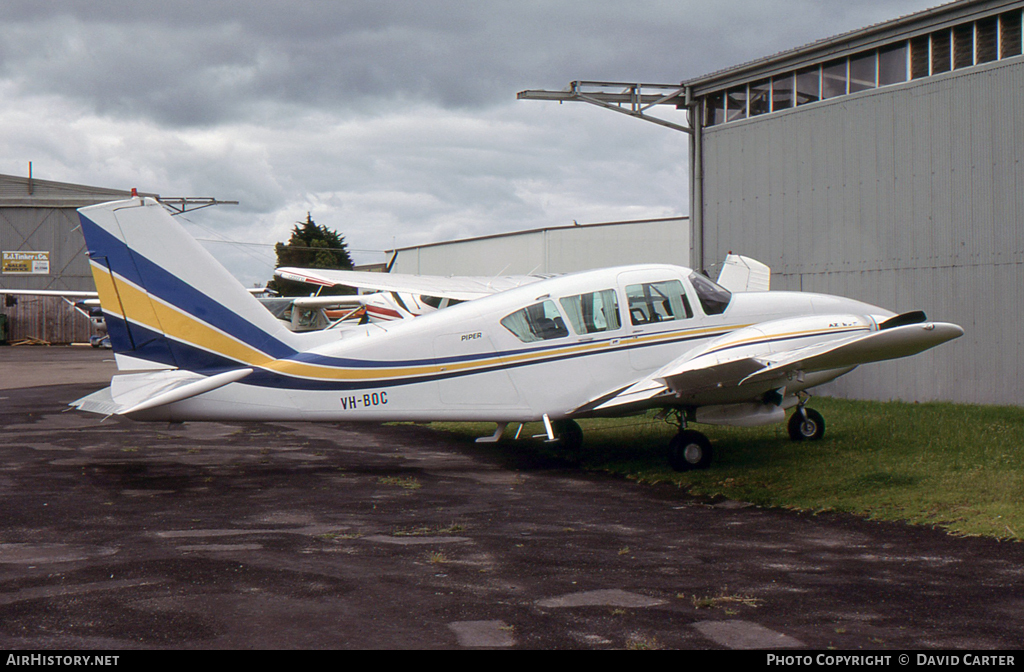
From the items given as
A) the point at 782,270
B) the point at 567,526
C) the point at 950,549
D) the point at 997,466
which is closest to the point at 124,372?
the point at 567,526

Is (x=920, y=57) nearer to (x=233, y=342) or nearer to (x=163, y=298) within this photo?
(x=233, y=342)

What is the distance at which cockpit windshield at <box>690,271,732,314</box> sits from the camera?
10.6 metres

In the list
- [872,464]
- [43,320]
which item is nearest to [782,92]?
[872,464]

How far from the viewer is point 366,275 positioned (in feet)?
64.5

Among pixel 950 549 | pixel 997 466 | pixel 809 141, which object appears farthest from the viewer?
pixel 809 141

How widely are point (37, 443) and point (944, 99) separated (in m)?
16.3

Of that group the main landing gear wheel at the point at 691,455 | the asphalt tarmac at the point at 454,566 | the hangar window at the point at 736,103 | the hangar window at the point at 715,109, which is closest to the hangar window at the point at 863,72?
the hangar window at the point at 736,103

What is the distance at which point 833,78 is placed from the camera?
17.5 m

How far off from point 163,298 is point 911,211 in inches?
523

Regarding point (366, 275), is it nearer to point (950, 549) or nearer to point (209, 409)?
point (209, 409)

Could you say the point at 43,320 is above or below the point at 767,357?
above

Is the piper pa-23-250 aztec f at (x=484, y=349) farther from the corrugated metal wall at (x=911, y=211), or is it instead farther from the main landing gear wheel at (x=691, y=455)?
the corrugated metal wall at (x=911, y=211)

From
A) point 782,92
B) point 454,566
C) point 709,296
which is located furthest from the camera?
point 782,92

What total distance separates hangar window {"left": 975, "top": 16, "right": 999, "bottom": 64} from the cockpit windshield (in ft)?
26.4
